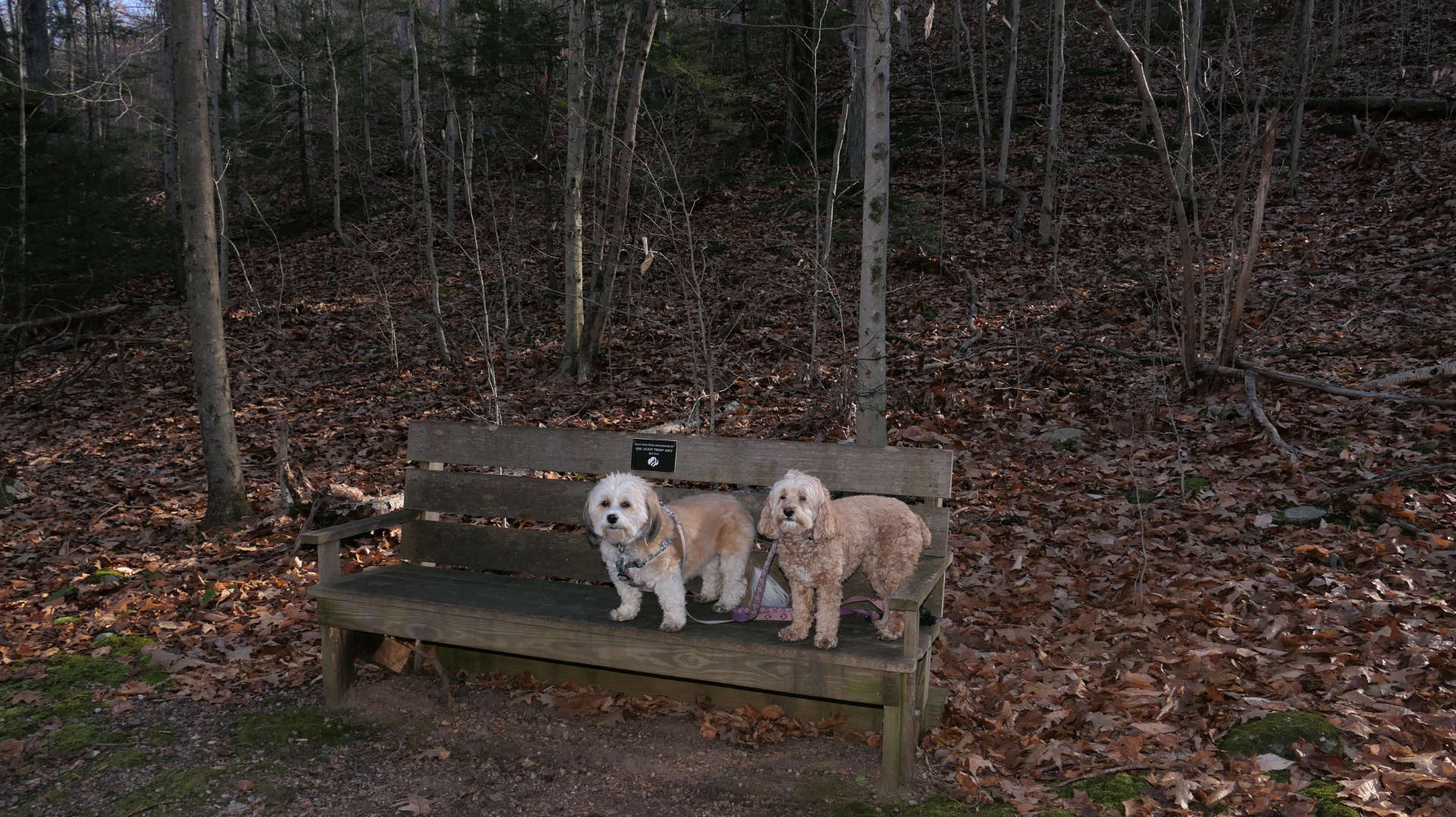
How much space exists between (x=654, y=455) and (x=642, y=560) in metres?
0.82

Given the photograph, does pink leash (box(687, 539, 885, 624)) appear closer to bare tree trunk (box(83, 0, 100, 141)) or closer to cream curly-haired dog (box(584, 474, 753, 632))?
cream curly-haired dog (box(584, 474, 753, 632))

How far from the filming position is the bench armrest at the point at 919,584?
11.3ft

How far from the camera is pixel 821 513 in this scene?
11.9 ft

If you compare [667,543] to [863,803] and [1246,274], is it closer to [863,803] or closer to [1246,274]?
[863,803]

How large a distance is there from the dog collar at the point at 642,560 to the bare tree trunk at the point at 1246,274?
578cm

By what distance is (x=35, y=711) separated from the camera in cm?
445

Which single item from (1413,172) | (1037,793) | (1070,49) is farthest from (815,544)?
(1070,49)

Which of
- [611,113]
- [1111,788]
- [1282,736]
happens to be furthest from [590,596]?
[611,113]

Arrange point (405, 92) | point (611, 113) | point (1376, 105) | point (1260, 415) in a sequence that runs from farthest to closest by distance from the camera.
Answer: point (405, 92) < point (1376, 105) < point (611, 113) < point (1260, 415)

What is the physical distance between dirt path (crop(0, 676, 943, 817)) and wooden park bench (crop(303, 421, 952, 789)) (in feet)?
0.83

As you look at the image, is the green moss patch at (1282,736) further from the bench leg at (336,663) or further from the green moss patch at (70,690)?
the green moss patch at (70,690)

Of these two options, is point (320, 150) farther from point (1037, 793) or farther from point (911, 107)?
point (1037, 793)

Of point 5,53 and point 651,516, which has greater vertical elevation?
point 5,53

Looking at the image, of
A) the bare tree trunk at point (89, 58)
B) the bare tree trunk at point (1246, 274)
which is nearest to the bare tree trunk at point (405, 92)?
the bare tree trunk at point (89, 58)
